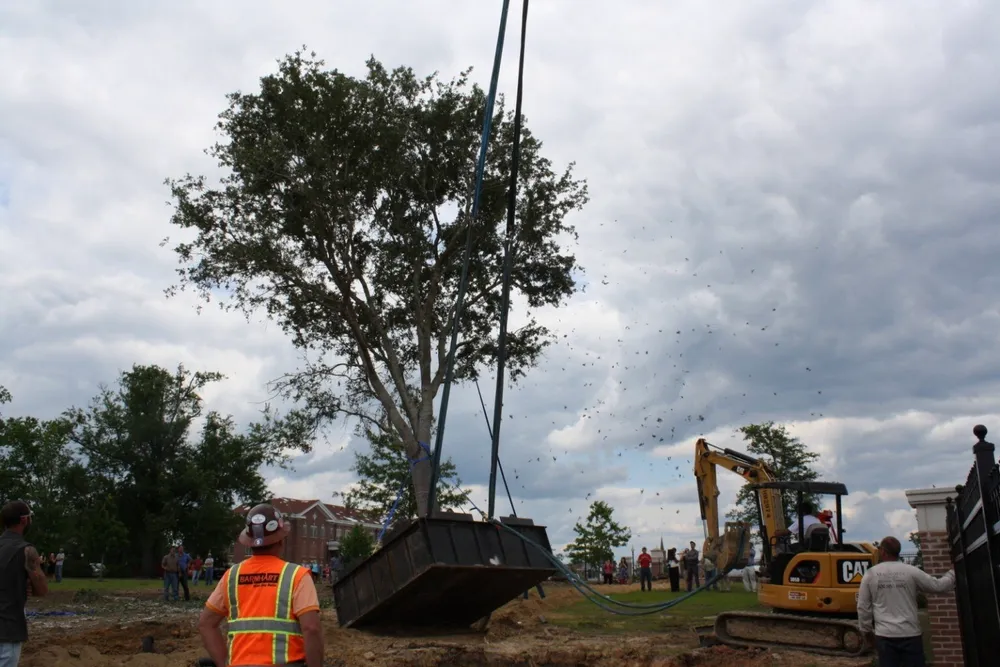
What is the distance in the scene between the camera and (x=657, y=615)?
19391 mm

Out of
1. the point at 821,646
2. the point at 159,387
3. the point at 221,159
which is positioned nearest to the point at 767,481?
the point at 821,646

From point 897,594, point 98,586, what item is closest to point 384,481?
point 98,586

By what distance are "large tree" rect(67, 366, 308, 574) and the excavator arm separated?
5293cm

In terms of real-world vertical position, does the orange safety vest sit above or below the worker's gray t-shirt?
above

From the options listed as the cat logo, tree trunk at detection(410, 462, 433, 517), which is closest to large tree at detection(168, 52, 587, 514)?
tree trunk at detection(410, 462, 433, 517)

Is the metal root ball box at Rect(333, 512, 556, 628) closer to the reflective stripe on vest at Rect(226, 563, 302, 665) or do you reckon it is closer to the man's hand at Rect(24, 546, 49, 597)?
the man's hand at Rect(24, 546, 49, 597)

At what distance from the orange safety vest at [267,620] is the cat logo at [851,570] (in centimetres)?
1116

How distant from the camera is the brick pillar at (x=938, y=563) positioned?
1020 cm

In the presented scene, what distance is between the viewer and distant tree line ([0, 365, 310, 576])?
206ft

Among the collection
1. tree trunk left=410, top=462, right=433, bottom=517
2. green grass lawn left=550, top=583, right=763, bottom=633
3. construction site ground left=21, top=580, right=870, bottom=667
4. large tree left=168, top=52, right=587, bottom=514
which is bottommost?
green grass lawn left=550, top=583, right=763, bottom=633

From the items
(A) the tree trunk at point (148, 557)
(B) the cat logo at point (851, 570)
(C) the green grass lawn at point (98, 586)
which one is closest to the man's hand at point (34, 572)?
(B) the cat logo at point (851, 570)

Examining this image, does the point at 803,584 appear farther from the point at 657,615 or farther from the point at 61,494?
the point at 61,494

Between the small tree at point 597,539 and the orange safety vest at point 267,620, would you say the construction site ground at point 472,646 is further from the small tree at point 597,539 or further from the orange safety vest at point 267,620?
the small tree at point 597,539

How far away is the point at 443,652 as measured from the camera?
40.3ft
